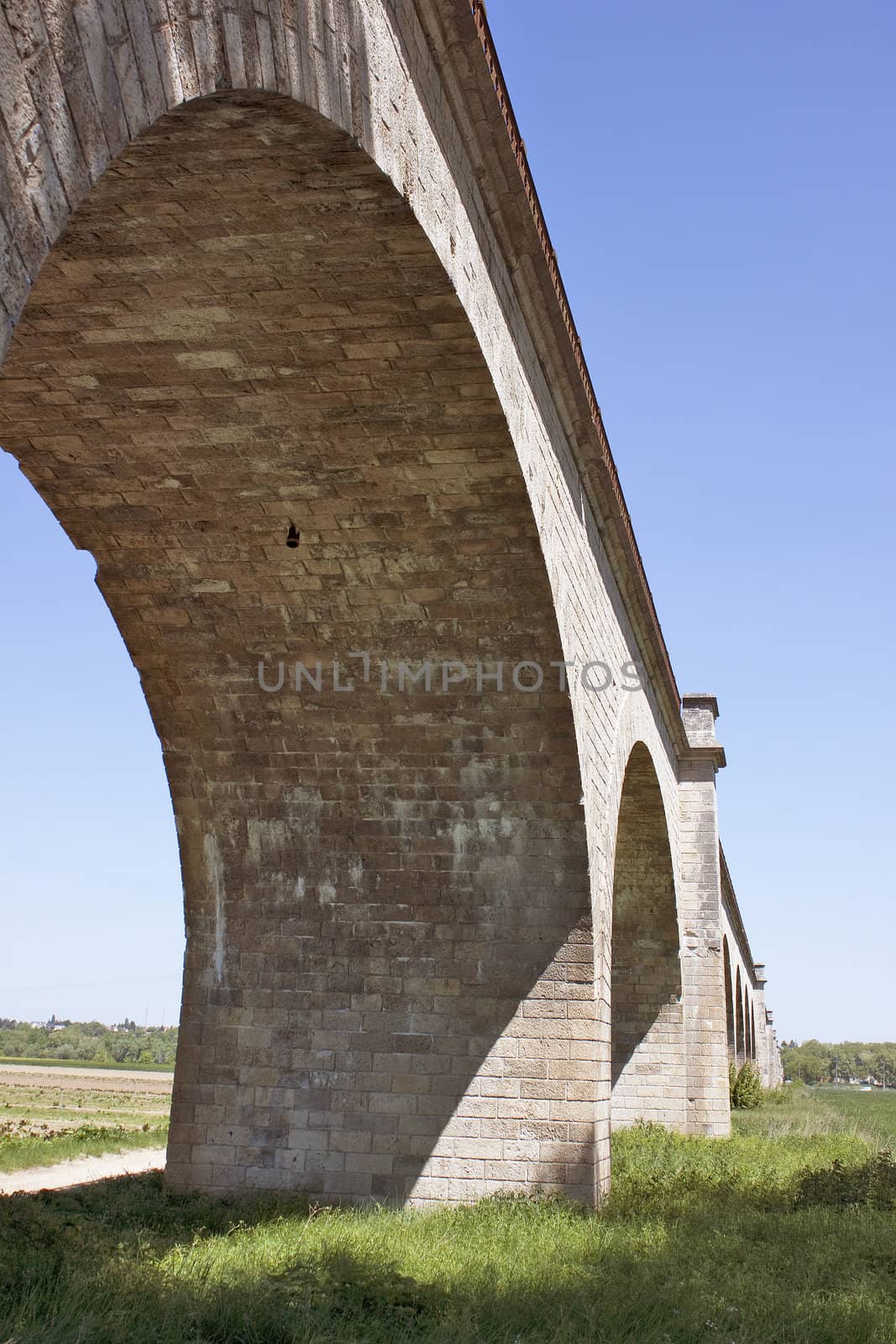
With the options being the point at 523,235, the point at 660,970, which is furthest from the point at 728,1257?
the point at 660,970

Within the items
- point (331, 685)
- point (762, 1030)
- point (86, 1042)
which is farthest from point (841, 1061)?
point (331, 685)

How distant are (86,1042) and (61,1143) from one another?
4245 inches

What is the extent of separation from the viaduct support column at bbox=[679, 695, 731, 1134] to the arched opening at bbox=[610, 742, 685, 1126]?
0.69 ft

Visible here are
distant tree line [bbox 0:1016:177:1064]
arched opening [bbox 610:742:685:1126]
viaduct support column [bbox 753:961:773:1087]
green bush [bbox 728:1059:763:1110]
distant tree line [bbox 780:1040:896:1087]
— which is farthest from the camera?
distant tree line [bbox 780:1040:896:1087]

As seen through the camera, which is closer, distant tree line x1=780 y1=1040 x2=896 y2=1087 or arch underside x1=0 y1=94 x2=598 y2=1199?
arch underside x1=0 y1=94 x2=598 y2=1199

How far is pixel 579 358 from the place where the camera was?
788cm

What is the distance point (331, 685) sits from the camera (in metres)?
9.05

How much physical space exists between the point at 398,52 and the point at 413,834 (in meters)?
5.94

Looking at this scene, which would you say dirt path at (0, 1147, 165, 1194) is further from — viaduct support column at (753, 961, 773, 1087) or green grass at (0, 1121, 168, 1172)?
viaduct support column at (753, 961, 773, 1087)

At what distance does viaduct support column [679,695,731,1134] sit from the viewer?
648 inches

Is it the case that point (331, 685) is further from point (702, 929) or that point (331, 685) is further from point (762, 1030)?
point (762, 1030)

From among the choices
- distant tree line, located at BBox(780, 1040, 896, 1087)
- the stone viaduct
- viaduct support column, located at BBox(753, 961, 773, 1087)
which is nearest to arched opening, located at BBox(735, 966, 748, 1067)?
viaduct support column, located at BBox(753, 961, 773, 1087)

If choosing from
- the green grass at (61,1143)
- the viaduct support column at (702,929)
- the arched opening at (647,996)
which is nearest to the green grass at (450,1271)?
the green grass at (61,1143)

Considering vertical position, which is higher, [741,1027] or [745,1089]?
[741,1027]
